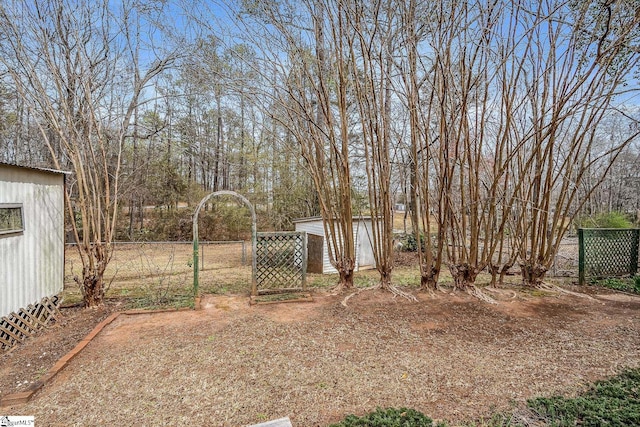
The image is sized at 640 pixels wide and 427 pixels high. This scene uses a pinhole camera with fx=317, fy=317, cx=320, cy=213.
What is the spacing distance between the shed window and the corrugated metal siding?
Result: 0.19 feet

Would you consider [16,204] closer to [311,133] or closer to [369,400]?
[311,133]

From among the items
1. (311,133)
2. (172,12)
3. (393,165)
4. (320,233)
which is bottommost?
(320,233)

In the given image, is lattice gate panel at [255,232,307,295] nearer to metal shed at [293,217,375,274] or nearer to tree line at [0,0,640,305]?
tree line at [0,0,640,305]

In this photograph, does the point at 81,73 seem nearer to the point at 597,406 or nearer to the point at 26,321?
the point at 26,321

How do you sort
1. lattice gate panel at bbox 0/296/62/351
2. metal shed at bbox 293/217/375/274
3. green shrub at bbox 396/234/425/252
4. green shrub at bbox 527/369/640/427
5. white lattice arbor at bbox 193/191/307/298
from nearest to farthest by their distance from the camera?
1. green shrub at bbox 527/369/640/427
2. lattice gate panel at bbox 0/296/62/351
3. white lattice arbor at bbox 193/191/307/298
4. metal shed at bbox 293/217/375/274
5. green shrub at bbox 396/234/425/252

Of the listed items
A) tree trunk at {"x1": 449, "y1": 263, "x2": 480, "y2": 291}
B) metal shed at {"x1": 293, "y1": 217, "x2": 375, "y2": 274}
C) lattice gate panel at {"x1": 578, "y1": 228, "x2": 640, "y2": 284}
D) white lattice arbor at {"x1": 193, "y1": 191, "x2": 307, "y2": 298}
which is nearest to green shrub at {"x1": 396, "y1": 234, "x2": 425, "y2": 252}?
metal shed at {"x1": 293, "y1": 217, "x2": 375, "y2": 274}

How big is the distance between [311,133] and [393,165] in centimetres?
131

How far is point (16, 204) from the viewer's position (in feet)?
11.6

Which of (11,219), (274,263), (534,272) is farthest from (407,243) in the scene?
(11,219)

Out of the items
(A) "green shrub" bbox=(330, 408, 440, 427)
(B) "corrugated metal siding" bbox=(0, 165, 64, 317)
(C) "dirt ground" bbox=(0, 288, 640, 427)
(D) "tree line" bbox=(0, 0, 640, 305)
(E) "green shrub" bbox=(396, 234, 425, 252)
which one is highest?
(D) "tree line" bbox=(0, 0, 640, 305)

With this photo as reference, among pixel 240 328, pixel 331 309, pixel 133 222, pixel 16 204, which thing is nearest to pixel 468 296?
pixel 331 309

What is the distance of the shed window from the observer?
10.9ft

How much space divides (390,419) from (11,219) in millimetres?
4264

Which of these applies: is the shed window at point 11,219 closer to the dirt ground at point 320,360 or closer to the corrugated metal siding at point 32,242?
the corrugated metal siding at point 32,242
